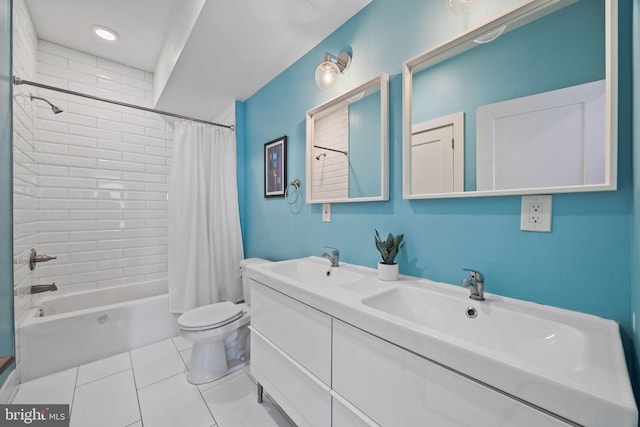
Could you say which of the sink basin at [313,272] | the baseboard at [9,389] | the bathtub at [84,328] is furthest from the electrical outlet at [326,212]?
the baseboard at [9,389]

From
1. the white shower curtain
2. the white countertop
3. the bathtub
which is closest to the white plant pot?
the white countertop

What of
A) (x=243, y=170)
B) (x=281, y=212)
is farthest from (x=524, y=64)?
(x=243, y=170)

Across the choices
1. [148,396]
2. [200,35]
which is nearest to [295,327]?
[148,396]

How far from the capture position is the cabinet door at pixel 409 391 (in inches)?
22.5

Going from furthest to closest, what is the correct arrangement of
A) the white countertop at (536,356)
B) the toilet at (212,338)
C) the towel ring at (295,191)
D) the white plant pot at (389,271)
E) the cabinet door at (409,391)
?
the towel ring at (295,191)
the toilet at (212,338)
the white plant pot at (389,271)
the cabinet door at (409,391)
the white countertop at (536,356)

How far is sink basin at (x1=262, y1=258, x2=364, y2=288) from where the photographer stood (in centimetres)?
143

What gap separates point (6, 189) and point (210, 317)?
134 cm

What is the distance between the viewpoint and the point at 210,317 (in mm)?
1762

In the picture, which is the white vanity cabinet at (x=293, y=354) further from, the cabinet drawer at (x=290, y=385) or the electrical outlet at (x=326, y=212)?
the electrical outlet at (x=326, y=212)

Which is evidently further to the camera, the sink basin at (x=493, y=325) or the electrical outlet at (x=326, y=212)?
the electrical outlet at (x=326, y=212)

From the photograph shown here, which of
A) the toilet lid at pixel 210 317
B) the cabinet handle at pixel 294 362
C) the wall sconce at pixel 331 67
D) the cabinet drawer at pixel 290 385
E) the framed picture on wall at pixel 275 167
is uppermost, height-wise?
the wall sconce at pixel 331 67

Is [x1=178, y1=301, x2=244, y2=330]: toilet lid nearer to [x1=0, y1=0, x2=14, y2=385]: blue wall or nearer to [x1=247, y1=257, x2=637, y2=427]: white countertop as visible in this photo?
[x1=0, y1=0, x2=14, y2=385]: blue wall

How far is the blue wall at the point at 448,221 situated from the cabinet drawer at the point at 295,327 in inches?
20.5

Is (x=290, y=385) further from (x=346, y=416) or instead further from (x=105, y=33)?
(x=105, y=33)
